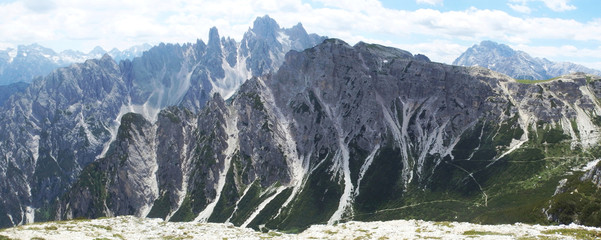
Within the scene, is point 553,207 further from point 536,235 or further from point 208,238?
point 208,238

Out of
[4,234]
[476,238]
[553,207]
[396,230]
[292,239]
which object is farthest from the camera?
[553,207]

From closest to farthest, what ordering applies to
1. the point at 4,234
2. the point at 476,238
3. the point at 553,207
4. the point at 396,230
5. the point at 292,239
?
the point at 476,238 < the point at 4,234 < the point at 292,239 < the point at 396,230 < the point at 553,207

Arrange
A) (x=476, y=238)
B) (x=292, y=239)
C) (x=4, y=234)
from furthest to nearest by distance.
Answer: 1. (x=292, y=239)
2. (x=4, y=234)
3. (x=476, y=238)

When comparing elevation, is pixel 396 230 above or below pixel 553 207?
above

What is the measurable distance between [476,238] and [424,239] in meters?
7.91

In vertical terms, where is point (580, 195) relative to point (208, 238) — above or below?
below

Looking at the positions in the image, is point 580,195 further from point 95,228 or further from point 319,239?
point 95,228

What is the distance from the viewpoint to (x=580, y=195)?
548 feet

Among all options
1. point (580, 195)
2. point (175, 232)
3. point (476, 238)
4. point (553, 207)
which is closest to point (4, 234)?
point (175, 232)

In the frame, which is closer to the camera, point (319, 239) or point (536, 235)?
point (536, 235)

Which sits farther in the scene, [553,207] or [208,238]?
[553,207]

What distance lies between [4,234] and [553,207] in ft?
611

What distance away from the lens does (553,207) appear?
16338cm

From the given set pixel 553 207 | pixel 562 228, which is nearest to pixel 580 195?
pixel 553 207
